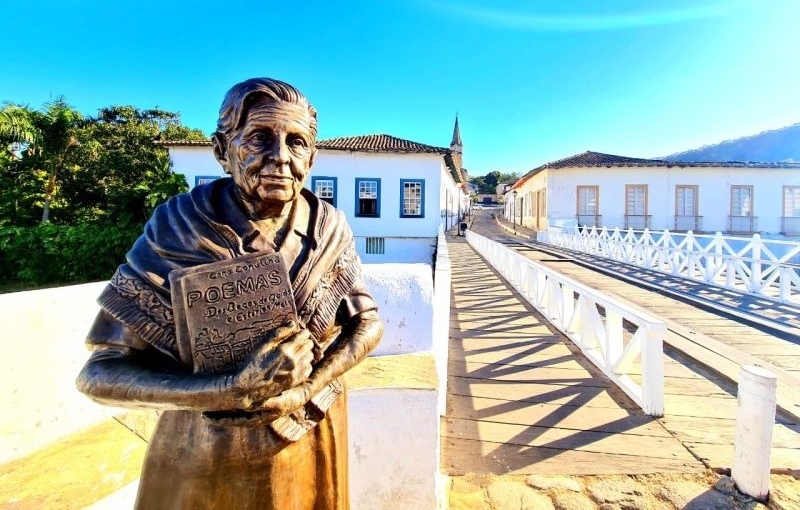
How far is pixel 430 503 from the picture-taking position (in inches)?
83.8

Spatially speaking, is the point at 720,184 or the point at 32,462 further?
the point at 720,184

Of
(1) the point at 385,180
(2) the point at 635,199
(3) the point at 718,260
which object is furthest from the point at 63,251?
(2) the point at 635,199

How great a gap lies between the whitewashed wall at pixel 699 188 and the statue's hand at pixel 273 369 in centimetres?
2478

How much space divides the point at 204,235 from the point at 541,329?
563cm

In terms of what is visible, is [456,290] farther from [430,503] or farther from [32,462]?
[32,462]

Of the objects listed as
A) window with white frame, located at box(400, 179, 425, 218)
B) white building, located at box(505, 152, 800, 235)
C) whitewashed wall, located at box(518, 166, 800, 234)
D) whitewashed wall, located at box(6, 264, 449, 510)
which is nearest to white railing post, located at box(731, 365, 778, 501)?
whitewashed wall, located at box(6, 264, 449, 510)

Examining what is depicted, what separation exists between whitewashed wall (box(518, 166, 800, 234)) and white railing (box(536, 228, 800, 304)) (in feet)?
22.5

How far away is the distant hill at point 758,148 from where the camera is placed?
312 ft

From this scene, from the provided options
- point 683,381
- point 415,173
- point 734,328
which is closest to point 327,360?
point 683,381

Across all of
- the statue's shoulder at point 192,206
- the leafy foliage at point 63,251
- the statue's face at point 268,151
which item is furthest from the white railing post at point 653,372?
the leafy foliage at point 63,251

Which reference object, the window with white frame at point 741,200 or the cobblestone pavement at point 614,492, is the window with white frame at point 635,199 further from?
the cobblestone pavement at point 614,492

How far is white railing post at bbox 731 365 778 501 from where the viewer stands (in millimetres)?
2347

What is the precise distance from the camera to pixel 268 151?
104cm

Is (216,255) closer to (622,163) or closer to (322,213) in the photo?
(322,213)
